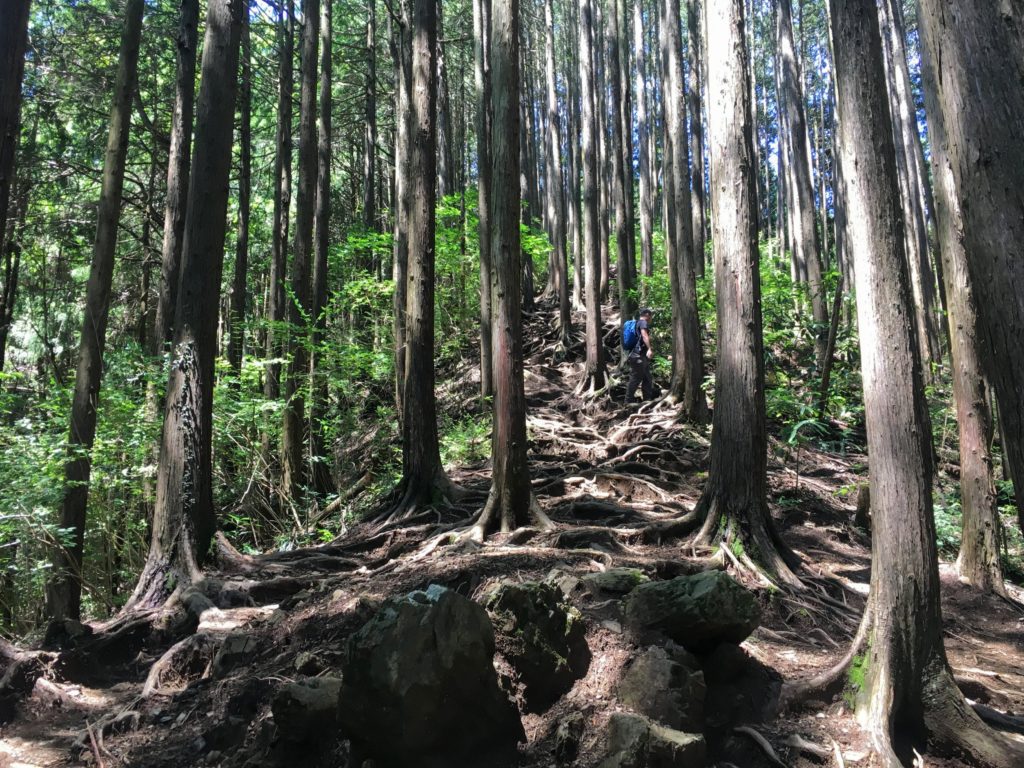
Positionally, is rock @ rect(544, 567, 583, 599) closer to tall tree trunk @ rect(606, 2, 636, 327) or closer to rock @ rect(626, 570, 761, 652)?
rock @ rect(626, 570, 761, 652)

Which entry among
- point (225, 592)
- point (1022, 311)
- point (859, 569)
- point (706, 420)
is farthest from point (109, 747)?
point (706, 420)

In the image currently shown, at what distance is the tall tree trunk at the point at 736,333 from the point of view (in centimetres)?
566

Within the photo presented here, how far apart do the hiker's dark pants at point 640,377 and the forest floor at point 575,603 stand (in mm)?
4187

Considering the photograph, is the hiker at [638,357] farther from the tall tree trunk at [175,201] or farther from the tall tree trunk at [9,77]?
the tall tree trunk at [9,77]

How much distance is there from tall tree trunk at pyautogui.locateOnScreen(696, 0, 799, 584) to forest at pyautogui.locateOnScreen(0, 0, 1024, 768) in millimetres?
30

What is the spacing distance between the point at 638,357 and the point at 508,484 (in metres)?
6.76

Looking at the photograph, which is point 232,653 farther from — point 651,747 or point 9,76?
point 9,76

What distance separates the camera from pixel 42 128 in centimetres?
1445

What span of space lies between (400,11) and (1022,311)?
41.8 feet

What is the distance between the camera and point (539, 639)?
12.3 feet

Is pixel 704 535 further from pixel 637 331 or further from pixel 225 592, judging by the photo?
pixel 637 331

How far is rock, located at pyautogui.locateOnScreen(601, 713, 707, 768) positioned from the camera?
295 centimetres

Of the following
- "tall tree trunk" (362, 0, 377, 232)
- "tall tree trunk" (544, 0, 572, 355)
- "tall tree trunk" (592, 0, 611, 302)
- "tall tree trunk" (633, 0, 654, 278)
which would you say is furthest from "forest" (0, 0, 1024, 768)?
"tall tree trunk" (633, 0, 654, 278)

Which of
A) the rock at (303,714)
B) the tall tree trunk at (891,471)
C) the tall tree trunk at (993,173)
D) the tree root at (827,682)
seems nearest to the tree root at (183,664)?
the rock at (303,714)
